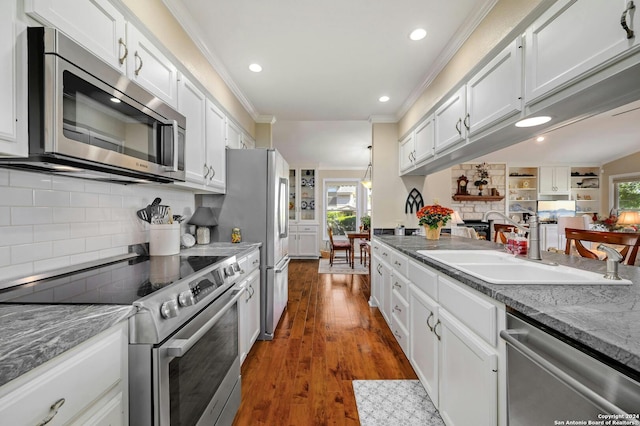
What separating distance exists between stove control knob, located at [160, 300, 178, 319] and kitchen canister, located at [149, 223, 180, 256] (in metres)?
0.99

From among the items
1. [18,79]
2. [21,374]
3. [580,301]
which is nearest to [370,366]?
[580,301]

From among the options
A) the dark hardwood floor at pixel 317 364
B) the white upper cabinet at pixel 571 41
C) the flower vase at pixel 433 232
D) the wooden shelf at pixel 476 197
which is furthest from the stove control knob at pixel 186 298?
the wooden shelf at pixel 476 197

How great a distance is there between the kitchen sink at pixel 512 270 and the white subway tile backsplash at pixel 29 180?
6.48 ft

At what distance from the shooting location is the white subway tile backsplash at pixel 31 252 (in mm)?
1113

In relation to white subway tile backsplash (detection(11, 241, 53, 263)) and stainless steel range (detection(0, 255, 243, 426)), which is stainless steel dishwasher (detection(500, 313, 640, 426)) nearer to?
stainless steel range (detection(0, 255, 243, 426))

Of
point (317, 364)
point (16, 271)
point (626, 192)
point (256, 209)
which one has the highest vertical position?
point (626, 192)

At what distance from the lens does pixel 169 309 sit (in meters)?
0.98

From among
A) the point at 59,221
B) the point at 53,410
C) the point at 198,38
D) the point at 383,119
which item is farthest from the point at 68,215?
the point at 383,119

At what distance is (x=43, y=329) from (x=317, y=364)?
190 centimetres

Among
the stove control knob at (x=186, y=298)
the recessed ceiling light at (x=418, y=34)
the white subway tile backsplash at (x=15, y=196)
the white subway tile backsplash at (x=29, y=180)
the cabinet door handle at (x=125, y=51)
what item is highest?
the recessed ceiling light at (x=418, y=34)

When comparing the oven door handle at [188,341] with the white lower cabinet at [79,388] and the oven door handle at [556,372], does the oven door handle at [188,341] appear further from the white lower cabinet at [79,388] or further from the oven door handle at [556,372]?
the oven door handle at [556,372]

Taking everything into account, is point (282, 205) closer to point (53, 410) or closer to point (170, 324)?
point (170, 324)

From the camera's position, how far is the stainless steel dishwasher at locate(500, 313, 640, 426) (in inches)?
25.6

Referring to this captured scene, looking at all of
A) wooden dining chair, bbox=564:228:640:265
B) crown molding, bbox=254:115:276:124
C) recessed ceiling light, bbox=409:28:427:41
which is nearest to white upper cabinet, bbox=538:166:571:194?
wooden dining chair, bbox=564:228:640:265
